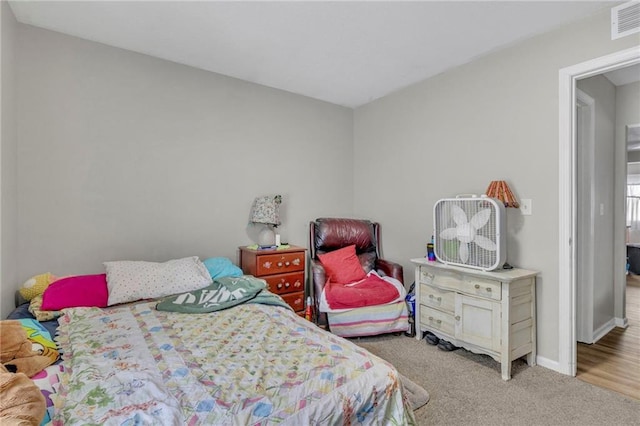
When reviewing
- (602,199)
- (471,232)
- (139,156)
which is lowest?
(471,232)

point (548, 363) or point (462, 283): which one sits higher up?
point (462, 283)

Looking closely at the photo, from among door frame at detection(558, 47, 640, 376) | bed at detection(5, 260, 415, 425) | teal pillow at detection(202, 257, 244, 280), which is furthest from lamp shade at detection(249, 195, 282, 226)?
door frame at detection(558, 47, 640, 376)

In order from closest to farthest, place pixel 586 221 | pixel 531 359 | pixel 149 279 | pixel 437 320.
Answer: pixel 149 279 → pixel 531 359 → pixel 437 320 → pixel 586 221

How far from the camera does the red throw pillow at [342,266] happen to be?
3.21m

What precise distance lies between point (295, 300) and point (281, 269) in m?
0.35

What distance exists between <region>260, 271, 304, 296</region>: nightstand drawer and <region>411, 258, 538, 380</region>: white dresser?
1.20 metres

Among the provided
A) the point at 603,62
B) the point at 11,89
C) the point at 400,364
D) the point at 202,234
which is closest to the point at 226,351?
the point at 400,364

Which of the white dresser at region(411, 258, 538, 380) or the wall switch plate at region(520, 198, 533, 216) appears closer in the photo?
the white dresser at region(411, 258, 538, 380)

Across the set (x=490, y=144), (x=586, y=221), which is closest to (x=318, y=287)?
(x=490, y=144)

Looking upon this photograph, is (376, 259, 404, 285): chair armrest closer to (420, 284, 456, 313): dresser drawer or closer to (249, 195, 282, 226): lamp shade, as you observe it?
(420, 284, 456, 313): dresser drawer

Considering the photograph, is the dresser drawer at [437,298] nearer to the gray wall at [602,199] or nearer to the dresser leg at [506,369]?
the dresser leg at [506,369]

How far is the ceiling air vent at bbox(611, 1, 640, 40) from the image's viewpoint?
78.5 inches

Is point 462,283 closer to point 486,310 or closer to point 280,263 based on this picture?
point 486,310

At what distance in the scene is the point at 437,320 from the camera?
2.70 meters
